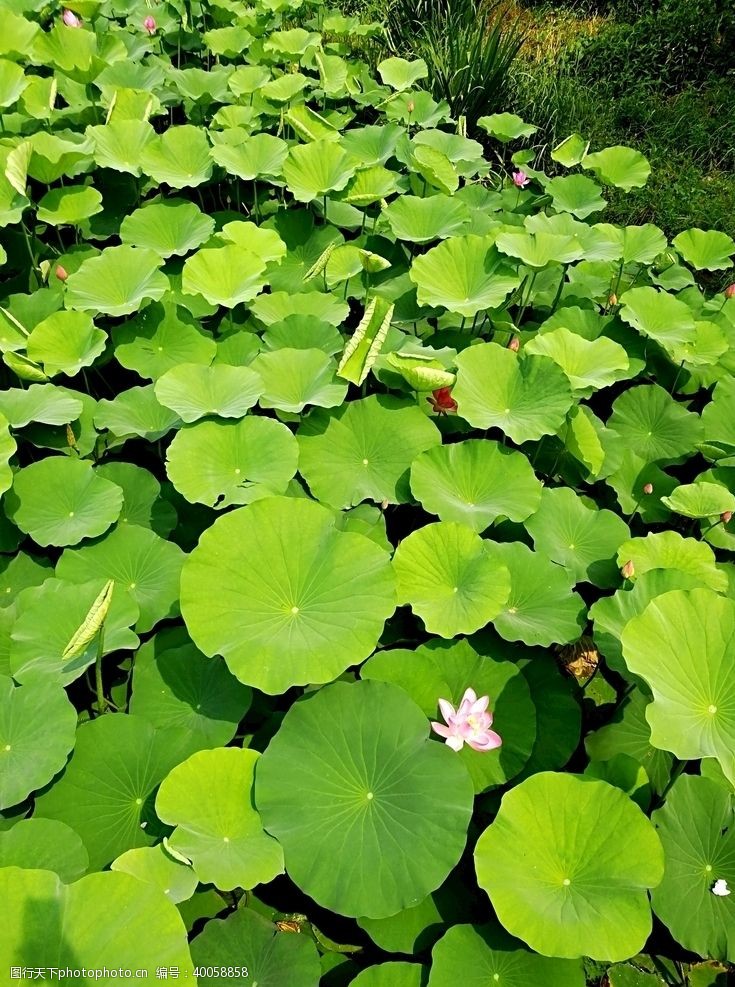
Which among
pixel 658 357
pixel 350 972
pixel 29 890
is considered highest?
pixel 658 357

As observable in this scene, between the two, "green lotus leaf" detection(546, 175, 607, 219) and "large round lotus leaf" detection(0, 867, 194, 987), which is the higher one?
"green lotus leaf" detection(546, 175, 607, 219)

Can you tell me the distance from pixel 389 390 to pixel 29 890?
182cm

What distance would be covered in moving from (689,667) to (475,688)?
482 millimetres

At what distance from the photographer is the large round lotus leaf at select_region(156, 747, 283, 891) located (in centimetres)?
137

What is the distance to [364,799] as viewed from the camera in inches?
57.1

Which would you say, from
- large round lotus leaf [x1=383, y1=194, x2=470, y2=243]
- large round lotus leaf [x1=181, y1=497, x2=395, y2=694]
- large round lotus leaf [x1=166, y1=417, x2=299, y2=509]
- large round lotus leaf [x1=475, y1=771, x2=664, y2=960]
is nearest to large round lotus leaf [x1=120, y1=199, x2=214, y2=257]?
large round lotus leaf [x1=383, y1=194, x2=470, y2=243]

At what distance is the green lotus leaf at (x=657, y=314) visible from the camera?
2629 millimetres

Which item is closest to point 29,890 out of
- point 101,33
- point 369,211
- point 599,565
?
point 599,565

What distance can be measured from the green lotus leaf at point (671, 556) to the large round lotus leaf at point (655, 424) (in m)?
0.58

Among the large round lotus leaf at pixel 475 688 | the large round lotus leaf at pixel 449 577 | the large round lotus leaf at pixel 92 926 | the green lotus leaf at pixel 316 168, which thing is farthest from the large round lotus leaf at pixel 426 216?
the large round lotus leaf at pixel 92 926

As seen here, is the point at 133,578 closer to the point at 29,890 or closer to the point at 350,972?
the point at 29,890

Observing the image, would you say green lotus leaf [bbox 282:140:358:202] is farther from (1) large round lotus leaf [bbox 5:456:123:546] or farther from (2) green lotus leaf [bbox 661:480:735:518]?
(2) green lotus leaf [bbox 661:480:735:518]

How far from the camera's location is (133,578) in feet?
6.34

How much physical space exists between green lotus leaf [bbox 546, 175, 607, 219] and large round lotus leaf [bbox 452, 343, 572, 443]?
136 cm
